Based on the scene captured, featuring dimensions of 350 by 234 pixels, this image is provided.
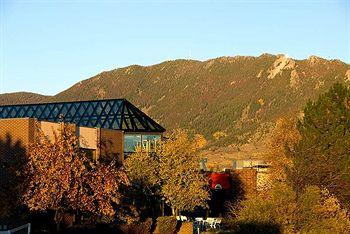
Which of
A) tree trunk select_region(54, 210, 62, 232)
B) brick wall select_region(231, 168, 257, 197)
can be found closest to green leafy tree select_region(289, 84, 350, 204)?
brick wall select_region(231, 168, 257, 197)

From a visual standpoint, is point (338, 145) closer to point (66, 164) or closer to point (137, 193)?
point (137, 193)

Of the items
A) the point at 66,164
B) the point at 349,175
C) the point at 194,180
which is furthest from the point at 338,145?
the point at 66,164

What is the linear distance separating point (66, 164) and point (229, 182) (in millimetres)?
35438

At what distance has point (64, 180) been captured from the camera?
33844mm

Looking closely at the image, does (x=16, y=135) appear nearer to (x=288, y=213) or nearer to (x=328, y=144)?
(x=288, y=213)

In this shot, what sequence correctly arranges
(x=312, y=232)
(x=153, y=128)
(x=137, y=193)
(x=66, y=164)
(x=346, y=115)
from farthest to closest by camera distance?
(x=153, y=128) < (x=346, y=115) < (x=137, y=193) < (x=312, y=232) < (x=66, y=164)

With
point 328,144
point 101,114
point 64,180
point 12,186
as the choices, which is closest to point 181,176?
point 328,144

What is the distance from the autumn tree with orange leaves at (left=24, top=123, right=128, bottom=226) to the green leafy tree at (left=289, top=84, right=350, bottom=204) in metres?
15.3

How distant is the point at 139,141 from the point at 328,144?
59.7 ft

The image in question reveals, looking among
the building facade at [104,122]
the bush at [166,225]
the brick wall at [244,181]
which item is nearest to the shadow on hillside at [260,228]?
the bush at [166,225]

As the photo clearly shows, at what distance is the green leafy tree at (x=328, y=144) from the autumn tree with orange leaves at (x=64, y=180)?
50.3ft

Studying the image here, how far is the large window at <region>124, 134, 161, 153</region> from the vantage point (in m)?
59.9

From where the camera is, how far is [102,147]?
51938 mm

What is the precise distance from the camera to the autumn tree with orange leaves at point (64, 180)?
3394 centimetres
